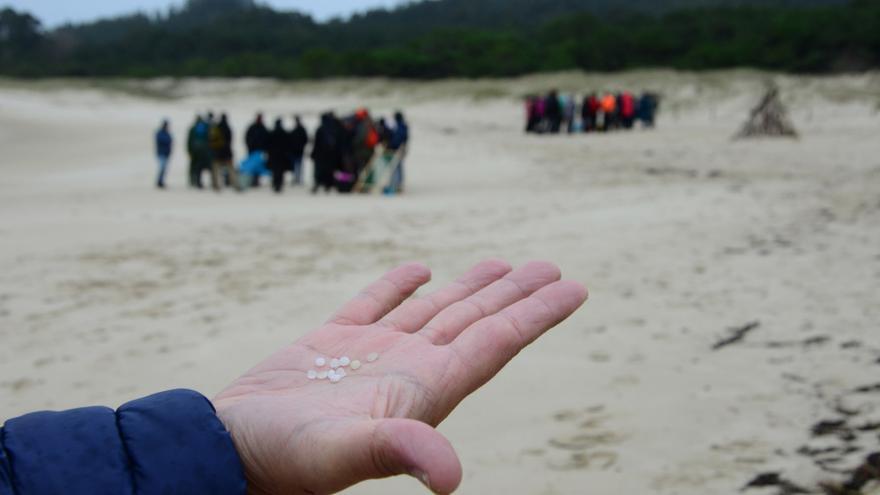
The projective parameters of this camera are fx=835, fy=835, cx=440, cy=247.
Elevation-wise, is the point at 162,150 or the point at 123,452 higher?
the point at 123,452

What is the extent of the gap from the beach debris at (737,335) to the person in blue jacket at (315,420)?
116 inches

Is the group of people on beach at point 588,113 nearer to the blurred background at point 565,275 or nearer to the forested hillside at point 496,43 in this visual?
the blurred background at point 565,275

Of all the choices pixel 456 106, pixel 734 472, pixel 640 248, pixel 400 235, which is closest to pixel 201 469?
pixel 734 472

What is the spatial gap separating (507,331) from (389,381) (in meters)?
0.29

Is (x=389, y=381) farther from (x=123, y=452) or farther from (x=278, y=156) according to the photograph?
(x=278, y=156)

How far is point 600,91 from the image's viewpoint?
38.5 m

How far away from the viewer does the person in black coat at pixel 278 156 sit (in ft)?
43.7

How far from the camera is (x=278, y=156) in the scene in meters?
13.3

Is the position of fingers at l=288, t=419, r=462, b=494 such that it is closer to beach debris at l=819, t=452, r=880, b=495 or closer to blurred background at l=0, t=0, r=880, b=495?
blurred background at l=0, t=0, r=880, b=495

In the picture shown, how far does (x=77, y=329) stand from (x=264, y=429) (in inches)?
171

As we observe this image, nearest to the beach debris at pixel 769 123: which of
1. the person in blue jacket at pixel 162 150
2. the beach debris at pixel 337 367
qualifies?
the person in blue jacket at pixel 162 150

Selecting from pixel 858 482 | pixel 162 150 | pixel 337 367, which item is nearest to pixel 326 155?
pixel 162 150

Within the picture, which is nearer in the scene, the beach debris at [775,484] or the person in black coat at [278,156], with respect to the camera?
the beach debris at [775,484]

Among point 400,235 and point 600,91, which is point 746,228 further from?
point 600,91
